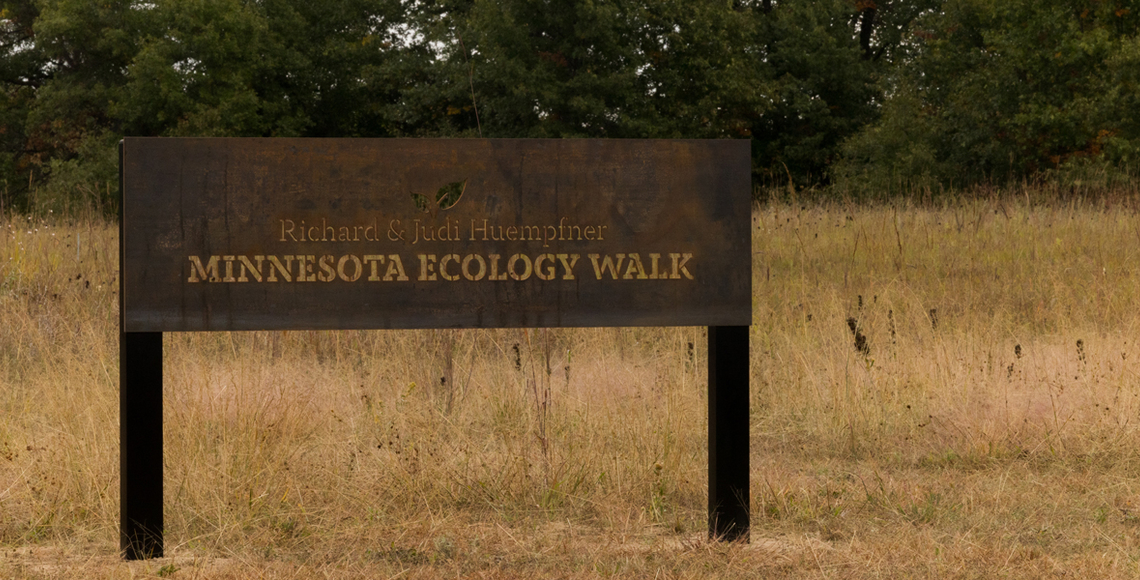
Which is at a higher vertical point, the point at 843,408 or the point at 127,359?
the point at 127,359

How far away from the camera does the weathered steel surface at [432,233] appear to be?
11.6ft

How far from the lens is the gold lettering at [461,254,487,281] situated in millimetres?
3639

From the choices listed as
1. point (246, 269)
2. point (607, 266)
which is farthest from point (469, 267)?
point (246, 269)

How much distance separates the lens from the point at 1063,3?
69.1ft

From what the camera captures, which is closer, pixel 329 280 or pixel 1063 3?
pixel 329 280

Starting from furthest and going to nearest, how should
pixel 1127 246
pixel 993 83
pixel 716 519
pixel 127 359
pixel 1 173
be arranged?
pixel 1 173
pixel 993 83
pixel 1127 246
pixel 716 519
pixel 127 359

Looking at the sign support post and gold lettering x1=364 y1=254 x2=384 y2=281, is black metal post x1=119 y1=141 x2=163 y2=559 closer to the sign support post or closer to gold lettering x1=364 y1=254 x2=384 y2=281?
the sign support post

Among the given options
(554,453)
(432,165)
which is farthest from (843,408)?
(432,165)

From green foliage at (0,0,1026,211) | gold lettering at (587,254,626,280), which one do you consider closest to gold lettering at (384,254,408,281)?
gold lettering at (587,254,626,280)

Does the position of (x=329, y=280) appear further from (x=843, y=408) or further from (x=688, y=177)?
(x=843, y=408)

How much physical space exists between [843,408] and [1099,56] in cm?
1758

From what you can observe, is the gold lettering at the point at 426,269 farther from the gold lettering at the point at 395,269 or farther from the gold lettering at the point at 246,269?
the gold lettering at the point at 246,269

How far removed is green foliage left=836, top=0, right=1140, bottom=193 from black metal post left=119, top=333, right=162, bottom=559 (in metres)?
17.6

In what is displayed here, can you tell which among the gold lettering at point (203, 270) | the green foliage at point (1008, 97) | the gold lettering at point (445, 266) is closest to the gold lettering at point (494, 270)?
the gold lettering at point (445, 266)
